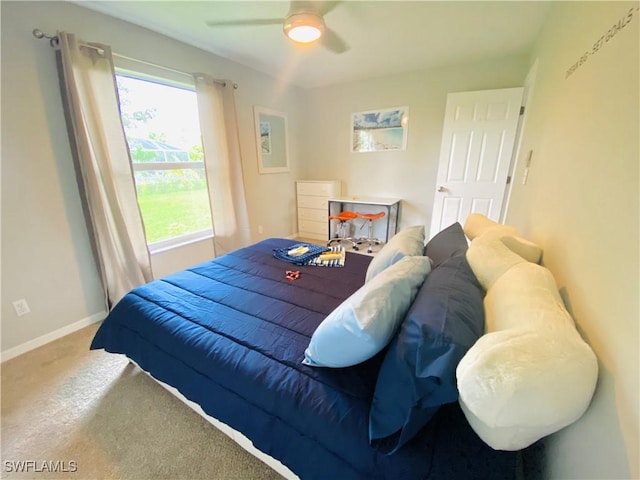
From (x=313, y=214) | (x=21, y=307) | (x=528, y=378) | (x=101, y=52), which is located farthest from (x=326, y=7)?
(x=21, y=307)

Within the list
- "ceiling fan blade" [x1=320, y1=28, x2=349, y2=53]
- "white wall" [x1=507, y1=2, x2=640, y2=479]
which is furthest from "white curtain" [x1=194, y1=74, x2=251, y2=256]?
"white wall" [x1=507, y1=2, x2=640, y2=479]

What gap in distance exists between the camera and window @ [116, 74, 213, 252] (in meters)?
2.35

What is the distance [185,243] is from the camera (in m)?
2.84

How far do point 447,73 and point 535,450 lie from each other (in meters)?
3.75

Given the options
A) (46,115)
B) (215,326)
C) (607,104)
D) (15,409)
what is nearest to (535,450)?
(607,104)

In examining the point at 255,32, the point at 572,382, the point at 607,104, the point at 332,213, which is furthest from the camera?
the point at 332,213

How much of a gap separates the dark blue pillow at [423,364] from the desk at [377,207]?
2.96 metres

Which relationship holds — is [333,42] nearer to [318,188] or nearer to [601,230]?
[318,188]

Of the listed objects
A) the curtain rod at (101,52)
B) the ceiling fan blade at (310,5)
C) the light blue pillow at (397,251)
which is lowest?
the light blue pillow at (397,251)

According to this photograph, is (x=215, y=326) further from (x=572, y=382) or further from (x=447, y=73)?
(x=447, y=73)

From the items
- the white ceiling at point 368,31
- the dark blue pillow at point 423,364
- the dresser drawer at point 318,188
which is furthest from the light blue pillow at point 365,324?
the dresser drawer at point 318,188

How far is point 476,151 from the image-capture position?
3.07m

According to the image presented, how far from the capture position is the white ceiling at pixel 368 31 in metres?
1.94

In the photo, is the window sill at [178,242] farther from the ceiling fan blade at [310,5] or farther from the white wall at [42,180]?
the ceiling fan blade at [310,5]
